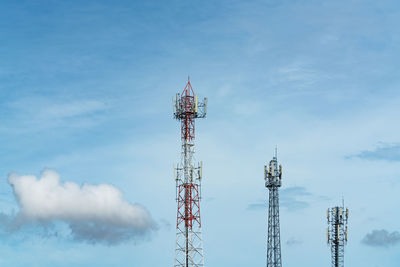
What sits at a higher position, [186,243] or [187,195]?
[187,195]

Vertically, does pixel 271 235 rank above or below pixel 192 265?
above

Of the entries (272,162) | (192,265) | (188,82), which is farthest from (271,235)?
(188,82)

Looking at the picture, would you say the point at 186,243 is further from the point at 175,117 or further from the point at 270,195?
the point at 270,195

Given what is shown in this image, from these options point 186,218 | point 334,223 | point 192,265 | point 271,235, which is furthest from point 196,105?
point 334,223

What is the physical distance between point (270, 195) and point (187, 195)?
2588 centimetres

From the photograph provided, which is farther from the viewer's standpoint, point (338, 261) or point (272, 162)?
point (338, 261)

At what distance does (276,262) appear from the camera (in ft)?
377

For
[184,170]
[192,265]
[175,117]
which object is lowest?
[192,265]

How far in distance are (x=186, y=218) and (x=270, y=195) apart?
26636 millimetres

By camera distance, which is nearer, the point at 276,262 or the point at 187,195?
the point at 187,195

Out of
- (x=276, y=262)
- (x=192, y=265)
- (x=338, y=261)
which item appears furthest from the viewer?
(x=338, y=261)

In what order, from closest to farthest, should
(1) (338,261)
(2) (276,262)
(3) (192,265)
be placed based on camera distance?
(3) (192,265), (2) (276,262), (1) (338,261)

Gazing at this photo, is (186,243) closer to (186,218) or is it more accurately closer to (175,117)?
(186,218)

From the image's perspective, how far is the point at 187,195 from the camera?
96938 millimetres
